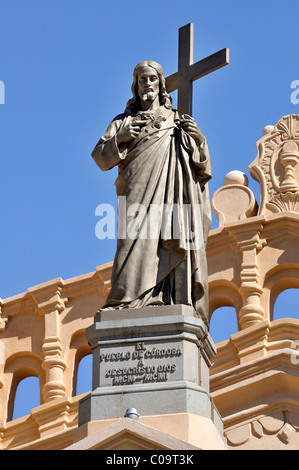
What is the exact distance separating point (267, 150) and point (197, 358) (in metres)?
12.1

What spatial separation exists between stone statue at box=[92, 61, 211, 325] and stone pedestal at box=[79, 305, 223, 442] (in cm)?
28

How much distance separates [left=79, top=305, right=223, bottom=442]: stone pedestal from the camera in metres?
13.1

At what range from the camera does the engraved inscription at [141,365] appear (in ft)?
43.6

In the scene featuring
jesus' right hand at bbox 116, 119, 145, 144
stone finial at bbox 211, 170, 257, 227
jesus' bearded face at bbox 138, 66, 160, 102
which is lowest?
jesus' right hand at bbox 116, 119, 145, 144

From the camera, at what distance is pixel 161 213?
14164 mm

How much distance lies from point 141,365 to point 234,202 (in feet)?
38.3

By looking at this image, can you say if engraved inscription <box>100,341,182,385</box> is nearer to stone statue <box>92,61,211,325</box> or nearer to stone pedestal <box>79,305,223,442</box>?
stone pedestal <box>79,305,223,442</box>

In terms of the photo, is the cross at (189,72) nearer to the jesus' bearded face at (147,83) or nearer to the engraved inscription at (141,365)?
the jesus' bearded face at (147,83)

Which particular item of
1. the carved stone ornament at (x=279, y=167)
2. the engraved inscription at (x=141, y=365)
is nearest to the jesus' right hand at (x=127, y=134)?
the engraved inscription at (x=141, y=365)

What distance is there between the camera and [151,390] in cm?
1316

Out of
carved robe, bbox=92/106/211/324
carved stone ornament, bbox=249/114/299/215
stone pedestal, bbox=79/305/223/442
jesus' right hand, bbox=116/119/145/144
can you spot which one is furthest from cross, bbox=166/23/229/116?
carved stone ornament, bbox=249/114/299/215

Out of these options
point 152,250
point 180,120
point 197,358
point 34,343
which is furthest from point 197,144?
point 34,343

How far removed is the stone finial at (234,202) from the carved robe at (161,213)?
9824mm

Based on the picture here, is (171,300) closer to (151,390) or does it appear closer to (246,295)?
(151,390)
